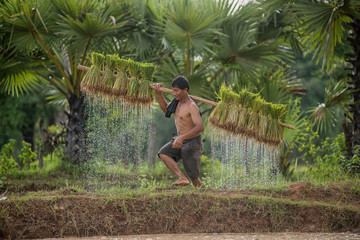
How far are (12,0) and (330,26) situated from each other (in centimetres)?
579

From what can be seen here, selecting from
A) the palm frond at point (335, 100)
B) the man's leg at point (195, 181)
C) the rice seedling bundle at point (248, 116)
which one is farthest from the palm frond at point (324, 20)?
the man's leg at point (195, 181)

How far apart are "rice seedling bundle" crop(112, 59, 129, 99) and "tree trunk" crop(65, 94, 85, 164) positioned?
3.48 metres

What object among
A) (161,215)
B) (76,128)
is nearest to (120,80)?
(161,215)

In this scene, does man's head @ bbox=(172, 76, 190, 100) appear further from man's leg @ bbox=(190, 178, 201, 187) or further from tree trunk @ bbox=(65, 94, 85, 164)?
tree trunk @ bbox=(65, 94, 85, 164)

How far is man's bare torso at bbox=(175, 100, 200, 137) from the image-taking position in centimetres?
616

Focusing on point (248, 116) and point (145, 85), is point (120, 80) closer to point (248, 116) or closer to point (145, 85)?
point (145, 85)

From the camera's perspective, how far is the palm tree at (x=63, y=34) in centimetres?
874

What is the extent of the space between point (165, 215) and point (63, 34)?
210 inches

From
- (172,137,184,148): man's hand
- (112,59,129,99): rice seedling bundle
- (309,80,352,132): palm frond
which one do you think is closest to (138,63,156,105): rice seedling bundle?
(112,59,129,99): rice seedling bundle

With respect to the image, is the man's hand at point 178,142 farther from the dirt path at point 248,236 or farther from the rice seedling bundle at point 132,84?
the dirt path at point 248,236

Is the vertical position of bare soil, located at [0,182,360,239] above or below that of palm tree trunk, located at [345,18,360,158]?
below

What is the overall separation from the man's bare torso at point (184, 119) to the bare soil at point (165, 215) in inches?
35.8

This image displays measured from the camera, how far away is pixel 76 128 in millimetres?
10031

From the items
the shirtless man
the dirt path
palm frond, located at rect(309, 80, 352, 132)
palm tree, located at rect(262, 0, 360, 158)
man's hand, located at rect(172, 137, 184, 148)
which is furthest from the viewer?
palm frond, located at rect(309, 80, 352, 132)
